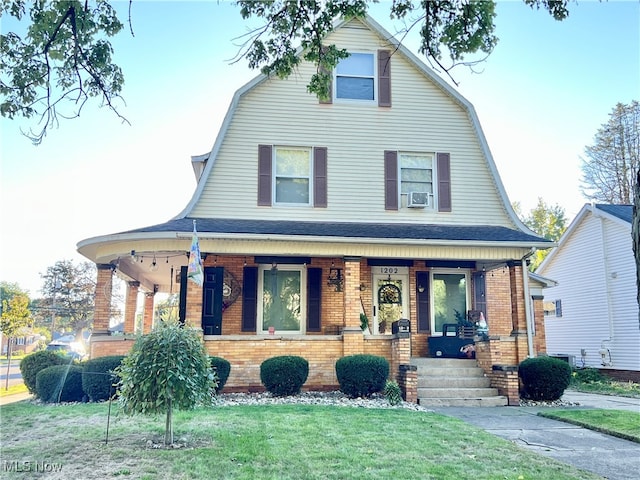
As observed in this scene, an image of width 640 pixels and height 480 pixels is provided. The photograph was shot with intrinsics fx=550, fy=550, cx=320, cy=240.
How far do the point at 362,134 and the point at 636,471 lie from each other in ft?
31.8

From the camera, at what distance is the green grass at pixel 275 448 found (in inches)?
207

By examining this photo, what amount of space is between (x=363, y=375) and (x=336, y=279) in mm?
3360

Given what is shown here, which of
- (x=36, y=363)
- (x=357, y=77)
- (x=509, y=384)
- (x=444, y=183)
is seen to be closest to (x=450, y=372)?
(x=509, y=384)

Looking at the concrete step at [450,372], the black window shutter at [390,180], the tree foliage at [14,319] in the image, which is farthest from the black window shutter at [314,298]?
the tree foliage at [14,319]

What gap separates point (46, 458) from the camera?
5.65m

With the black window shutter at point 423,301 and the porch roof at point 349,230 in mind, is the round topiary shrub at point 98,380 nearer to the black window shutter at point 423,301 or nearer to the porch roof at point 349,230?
the porch roof at point 349,230

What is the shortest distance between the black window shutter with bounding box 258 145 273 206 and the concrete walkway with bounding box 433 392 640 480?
616 centimetres

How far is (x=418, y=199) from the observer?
1359cm

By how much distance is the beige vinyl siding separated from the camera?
43.0 ft

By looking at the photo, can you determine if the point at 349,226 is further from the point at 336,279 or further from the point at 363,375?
the point at 363,375

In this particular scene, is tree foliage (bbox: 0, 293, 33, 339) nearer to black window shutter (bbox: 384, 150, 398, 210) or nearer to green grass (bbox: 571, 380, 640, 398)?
Answer: black window shutter (bbox: 384, 150, 398, 210)

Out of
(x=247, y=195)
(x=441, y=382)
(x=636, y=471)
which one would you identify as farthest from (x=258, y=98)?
(x=636, y=471)

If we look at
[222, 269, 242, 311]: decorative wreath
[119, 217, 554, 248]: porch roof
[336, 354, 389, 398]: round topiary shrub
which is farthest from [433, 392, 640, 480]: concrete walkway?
[222, 269, 242, 311]: decorative wreath

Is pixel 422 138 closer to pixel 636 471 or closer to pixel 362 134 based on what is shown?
pixel 362 134
